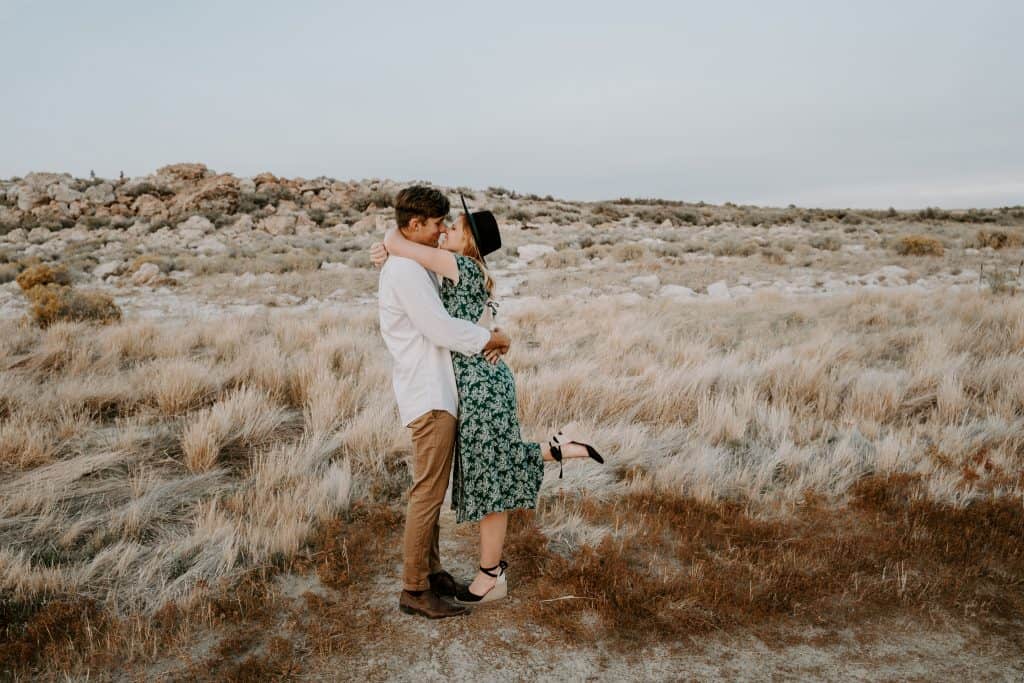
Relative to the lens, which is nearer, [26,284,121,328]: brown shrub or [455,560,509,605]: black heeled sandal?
[455,560,509,605]: black heeled sandal

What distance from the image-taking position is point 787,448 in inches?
187

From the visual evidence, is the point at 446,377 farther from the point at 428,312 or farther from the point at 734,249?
the point at 734,249

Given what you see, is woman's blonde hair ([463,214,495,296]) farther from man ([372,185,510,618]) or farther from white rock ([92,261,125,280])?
white rock ([92,261,125,280])

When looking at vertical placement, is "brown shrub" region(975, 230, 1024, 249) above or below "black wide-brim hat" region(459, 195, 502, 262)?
above

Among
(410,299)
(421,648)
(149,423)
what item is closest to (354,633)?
(421,648)

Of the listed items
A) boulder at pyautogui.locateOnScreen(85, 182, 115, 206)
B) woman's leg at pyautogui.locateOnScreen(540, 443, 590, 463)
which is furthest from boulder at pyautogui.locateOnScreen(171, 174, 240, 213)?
woman's leg at pyautogui.locateOnScreen(540, 443, 590, 463)

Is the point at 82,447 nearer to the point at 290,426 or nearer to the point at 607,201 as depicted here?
the point at 290,426

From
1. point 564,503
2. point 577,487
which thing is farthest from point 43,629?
point 577,487

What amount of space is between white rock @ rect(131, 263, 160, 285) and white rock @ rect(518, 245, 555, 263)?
9.52 m

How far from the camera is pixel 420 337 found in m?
2.61

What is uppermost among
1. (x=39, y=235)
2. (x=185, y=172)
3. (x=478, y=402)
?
(x=185, y=172)

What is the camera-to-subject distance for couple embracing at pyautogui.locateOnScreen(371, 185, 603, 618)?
2549 mm

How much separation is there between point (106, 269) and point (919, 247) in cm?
2266

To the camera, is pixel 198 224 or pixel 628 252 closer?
pixel 628 252
